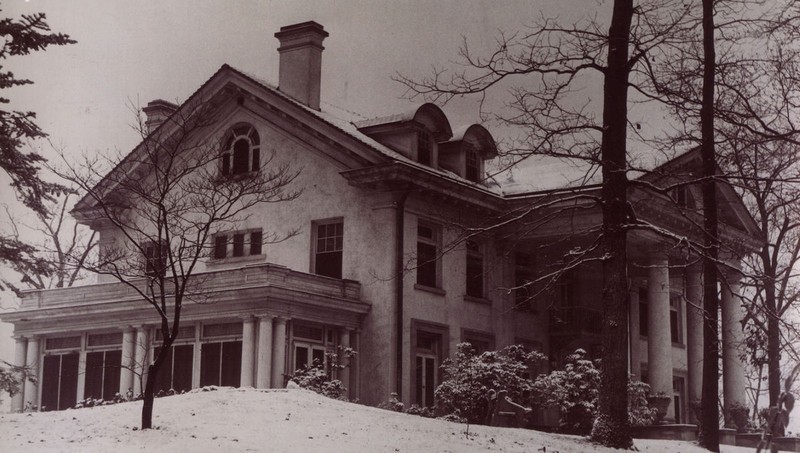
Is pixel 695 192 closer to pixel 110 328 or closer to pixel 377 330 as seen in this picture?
pixel 377 330

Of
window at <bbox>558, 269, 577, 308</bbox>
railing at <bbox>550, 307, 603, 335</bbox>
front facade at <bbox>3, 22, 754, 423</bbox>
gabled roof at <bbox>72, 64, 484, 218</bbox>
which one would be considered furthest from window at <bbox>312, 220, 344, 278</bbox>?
window at <bbox>558, 269, 577, 308</bbox>

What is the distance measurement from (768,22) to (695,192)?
49.1 ft

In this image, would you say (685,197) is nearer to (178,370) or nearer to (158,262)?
(178,370)

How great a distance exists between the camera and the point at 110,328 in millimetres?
27547

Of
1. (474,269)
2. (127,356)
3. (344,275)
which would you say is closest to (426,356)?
(344,275)

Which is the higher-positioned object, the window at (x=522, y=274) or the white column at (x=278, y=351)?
the window at (x=522, y=274)

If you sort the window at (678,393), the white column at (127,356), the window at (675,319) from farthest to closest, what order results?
the window at (675,319), the window at (678,393), the white column at (127,356)

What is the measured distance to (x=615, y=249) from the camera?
1847 cm

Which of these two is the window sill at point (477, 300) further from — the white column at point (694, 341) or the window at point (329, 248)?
the white column at point (694, 341)

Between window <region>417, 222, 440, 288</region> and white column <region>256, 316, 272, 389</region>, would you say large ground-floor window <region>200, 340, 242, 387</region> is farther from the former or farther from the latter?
Answer: window <region>417, 222, 440, 288</region>

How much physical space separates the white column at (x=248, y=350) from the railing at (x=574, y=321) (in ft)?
37.0

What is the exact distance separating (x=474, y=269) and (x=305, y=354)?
666 cm

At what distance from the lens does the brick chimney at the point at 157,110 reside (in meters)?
33.7

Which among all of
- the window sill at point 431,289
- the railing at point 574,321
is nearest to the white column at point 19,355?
the window sill at point 431,289
